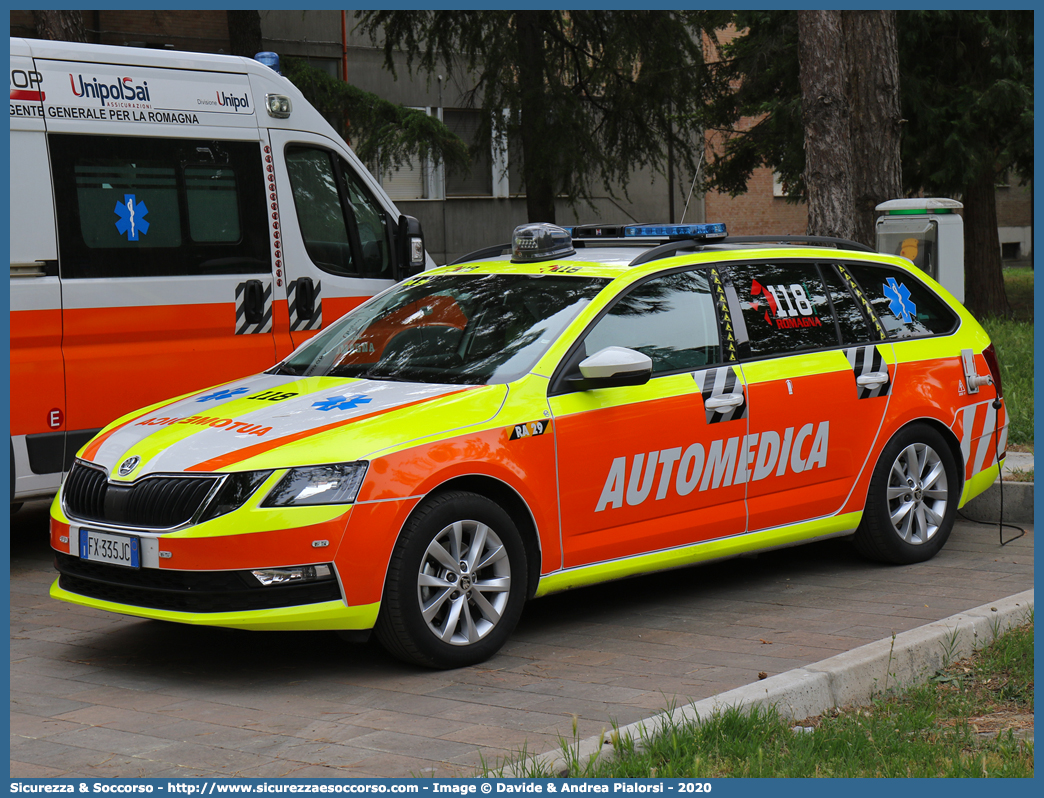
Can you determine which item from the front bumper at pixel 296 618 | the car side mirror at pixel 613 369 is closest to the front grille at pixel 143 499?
the front bumper at pixel 296 618

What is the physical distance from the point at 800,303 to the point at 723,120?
1596 cm

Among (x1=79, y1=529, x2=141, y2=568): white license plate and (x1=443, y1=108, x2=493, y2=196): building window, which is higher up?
(x1=443, y1=108, x2=493, y2=196): building window

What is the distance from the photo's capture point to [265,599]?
16.4 ft

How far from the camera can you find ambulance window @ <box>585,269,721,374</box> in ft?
19.8

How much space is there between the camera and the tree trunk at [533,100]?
18656 mm

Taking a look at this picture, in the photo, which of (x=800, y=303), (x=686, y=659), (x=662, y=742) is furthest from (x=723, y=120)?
(x=662, y=742)

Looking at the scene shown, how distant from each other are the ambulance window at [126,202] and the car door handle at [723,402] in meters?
3.68

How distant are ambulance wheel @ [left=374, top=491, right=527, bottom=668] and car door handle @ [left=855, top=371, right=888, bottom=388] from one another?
2.34 metres

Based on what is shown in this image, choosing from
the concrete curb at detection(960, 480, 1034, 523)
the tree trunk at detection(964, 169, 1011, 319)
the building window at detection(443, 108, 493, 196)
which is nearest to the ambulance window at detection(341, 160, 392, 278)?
the concrete curb at detection(960, 480, 1034, 523)

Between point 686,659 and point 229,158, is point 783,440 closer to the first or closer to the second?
point 686,659

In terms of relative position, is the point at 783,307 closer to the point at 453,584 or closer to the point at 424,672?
the point at 453,584

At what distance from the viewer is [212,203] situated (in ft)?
27.0

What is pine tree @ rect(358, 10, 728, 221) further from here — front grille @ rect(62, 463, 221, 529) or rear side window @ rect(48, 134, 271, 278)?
front grille @ rect(62, 463, 221, 529)

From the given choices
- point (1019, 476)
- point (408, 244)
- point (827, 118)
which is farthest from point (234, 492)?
point (827, 118)
